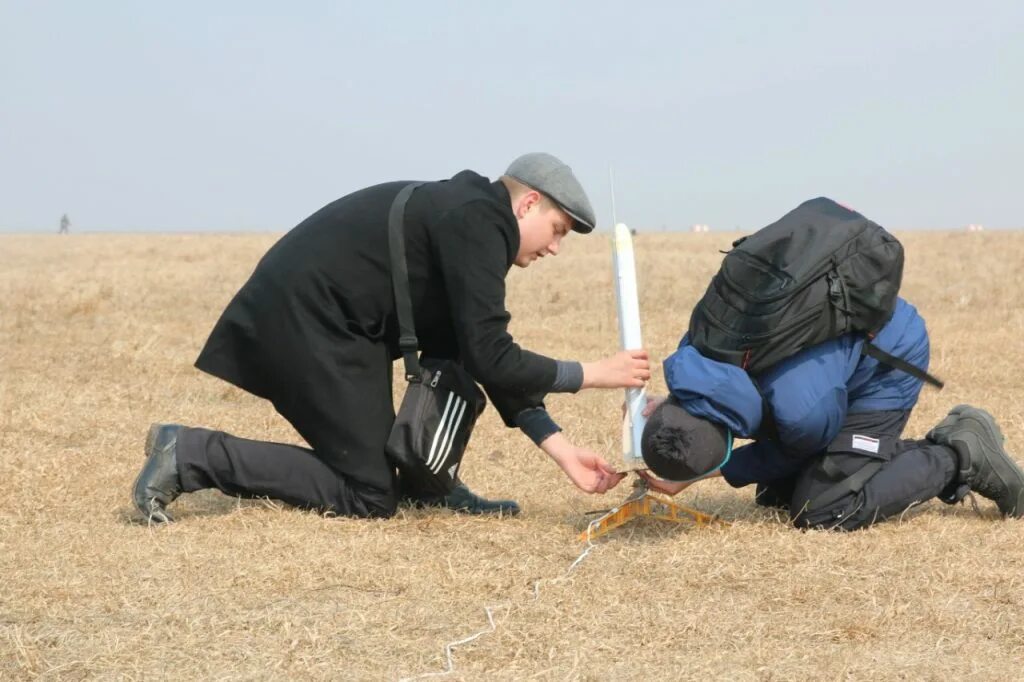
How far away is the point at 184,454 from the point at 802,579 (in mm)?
2214

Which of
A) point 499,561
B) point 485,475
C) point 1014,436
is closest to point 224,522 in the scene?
point 499,561

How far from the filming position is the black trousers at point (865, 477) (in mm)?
4512

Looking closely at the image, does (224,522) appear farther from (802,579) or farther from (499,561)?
(802,579)

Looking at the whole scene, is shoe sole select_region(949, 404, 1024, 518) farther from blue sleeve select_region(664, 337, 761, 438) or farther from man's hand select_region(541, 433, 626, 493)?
man's hand select_region(541, 433, 626, 493)

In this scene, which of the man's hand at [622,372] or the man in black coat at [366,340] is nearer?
the man's hand at [622,372]

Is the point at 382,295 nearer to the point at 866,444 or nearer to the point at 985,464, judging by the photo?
the point at 866,444

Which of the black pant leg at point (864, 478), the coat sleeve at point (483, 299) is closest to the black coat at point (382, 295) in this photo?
the coat sleeve at point (483, 299)

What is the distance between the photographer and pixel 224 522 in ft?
15.1

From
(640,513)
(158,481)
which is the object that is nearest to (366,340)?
(158,481)

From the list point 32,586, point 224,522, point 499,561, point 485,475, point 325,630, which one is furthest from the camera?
point 485,475

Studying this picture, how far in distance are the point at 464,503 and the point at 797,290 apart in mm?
1640

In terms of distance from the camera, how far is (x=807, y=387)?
420cm

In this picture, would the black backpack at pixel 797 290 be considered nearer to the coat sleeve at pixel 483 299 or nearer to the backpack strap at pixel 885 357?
the backpack strap at pixel 885 357

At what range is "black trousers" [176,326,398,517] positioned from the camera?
4.64 m
